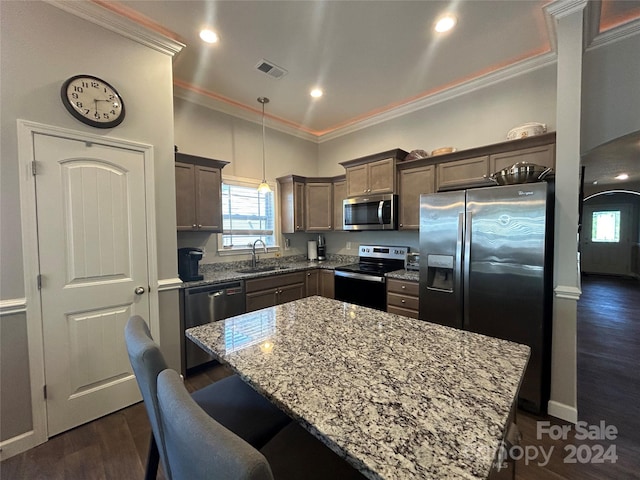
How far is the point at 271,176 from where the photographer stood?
4.09 meters

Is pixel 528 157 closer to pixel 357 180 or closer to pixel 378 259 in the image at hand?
pixel 357 180

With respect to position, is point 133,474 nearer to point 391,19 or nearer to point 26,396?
point 26,396

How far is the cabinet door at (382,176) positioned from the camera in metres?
3.40

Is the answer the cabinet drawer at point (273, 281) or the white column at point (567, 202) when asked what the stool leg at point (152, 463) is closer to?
the cabinet drawer at point (273, 281)

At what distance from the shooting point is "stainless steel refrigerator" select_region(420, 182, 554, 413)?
204 cm

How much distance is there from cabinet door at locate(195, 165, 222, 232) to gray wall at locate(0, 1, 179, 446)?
806mm

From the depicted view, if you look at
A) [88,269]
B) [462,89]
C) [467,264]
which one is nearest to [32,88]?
[88,269]

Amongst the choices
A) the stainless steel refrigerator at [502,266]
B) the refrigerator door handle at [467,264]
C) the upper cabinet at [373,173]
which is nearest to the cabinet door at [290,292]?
the upper cabinet at [373,173]

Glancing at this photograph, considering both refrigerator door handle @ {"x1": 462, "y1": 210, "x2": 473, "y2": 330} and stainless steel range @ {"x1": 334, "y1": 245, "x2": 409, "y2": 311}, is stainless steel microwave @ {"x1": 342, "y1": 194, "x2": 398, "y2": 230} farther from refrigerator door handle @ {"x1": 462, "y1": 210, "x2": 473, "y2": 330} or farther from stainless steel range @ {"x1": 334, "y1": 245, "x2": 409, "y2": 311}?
refrigerator door handle @ {"x1": 462, "y1": 210, "x2": 473, "y2": 330}

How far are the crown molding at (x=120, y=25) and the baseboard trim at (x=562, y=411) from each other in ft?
13.8

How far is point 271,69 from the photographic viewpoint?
2.76 metres

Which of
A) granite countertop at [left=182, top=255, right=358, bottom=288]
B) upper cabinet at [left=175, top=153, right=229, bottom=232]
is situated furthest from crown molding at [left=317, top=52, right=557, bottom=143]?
upper cabinet at [left=175, top=153, right=229, bottom=232]

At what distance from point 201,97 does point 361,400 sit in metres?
3.64

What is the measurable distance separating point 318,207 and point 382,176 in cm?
112
